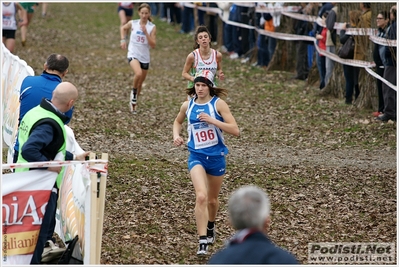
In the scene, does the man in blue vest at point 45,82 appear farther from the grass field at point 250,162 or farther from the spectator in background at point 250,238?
the spectator in background at point 250,238

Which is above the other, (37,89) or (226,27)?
(37,89)

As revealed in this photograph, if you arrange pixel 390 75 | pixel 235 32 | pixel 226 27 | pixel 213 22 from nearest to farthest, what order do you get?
pixel 390 75 < pixel 235 32 < pixel 226 27 < pixel 213 22

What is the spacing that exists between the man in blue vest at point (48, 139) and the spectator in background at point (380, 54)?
906cm

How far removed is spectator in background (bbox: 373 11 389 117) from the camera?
14.9 meters

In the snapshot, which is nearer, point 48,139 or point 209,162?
point 48,139

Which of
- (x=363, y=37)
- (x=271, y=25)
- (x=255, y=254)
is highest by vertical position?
(x=255, y=254)

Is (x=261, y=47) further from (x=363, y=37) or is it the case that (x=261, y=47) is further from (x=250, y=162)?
(x=250, y=162)

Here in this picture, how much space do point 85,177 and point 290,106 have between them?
10.8m

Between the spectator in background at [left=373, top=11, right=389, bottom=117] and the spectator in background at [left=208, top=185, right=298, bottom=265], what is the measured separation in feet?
35.1

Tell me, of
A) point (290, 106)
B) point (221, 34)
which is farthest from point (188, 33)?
point (290, 106)

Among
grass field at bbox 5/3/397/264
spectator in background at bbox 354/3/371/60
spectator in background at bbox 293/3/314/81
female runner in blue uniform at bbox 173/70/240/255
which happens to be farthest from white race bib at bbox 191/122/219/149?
spectator in background at bbox 293/3/314/81

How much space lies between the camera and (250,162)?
12.3 m

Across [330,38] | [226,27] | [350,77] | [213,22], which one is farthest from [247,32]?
[350,77]

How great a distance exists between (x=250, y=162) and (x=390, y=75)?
12.7 ft
